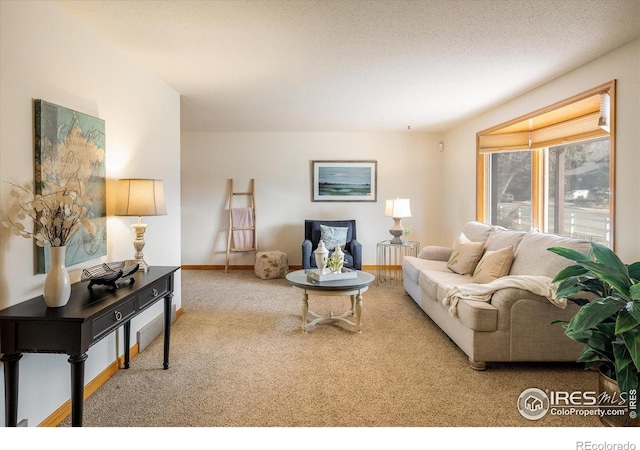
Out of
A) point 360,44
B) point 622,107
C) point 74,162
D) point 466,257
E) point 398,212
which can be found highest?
point 360,44

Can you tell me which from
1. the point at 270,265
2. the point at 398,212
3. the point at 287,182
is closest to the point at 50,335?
the point at 270,265

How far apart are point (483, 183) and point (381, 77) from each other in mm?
2480

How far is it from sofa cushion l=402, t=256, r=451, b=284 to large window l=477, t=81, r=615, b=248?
1165mm

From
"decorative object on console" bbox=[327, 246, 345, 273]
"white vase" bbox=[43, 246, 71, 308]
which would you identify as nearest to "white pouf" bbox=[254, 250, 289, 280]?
"decorative object on console" bbox=[327, 246, 345, 273]

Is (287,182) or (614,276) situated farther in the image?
(287,182)

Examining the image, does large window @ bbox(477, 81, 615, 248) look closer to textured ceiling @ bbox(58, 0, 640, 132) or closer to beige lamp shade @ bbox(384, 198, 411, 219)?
textured ceiling @ bbox(58, 0, 640, 132)

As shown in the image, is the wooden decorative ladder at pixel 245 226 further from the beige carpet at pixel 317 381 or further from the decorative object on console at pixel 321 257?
the decorative object on console at pixel 321 257

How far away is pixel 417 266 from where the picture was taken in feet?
15.1

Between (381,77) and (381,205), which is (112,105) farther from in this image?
(381,205)

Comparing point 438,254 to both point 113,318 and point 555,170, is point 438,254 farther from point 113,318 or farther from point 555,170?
point 113,318

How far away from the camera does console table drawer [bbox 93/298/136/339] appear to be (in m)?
1.95

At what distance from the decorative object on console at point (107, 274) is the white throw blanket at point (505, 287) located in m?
2.35

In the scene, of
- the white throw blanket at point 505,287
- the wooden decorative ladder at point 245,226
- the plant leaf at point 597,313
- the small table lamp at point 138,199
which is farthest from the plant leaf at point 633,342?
the wooden decorative ladder at point 245,226

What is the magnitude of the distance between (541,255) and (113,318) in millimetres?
3101
